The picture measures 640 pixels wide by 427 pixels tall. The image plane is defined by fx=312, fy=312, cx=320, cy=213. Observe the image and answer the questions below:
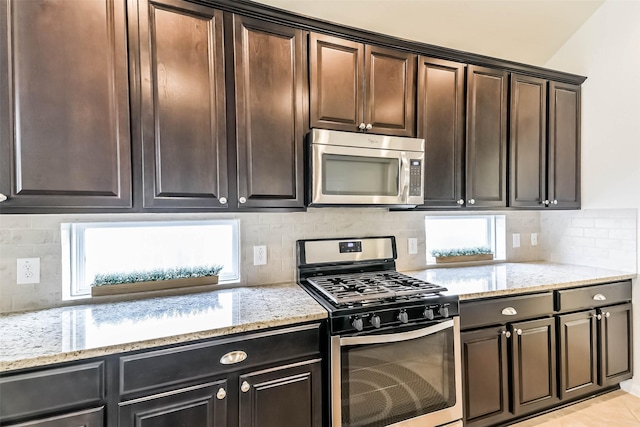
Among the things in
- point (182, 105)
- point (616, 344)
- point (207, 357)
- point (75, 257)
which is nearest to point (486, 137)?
point (616, 344)

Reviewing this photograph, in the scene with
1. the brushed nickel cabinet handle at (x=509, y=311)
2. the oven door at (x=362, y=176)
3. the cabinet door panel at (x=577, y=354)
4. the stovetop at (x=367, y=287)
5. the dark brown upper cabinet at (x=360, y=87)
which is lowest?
the cabinet door panel at (x=577, y=354)

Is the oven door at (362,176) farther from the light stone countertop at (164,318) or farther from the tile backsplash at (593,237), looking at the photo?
the tile backsplash at (593,237)

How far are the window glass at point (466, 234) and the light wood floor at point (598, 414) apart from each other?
3.85 ft

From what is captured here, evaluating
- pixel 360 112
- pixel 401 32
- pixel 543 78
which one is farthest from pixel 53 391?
pixel 543 78

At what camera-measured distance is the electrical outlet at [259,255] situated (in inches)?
79.9

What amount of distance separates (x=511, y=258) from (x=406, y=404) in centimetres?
186

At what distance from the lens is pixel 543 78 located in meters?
2.47

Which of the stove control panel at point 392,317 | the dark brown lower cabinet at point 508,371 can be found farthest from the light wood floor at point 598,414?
the stove control panel at point 392,317

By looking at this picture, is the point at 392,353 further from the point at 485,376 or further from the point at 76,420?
the point at 76,420

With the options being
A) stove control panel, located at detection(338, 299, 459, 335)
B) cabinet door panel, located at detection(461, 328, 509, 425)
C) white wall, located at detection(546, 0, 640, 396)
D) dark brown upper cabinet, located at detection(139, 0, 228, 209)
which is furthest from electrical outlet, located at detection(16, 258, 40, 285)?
white wall, located at detection(546, 0, 640, 396)

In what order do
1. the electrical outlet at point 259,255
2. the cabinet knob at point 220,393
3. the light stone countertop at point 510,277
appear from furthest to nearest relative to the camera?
1. the electrical outlet at point 259,255
2. the light stone countertop at point 510,277
3. the cabinet knob at point 220,393

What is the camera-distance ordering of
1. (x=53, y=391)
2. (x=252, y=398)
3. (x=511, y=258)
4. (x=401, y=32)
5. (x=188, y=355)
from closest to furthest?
(x=53, y=391)
(x=188, y=355)
(x=252, y=398)
(x=401, y=32)
(x=511, y=258)

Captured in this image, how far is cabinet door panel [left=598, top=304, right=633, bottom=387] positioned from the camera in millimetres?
2242

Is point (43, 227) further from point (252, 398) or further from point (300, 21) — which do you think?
point (300, 21)
